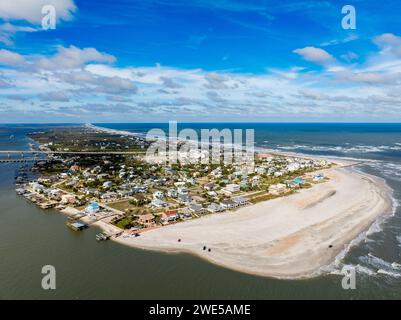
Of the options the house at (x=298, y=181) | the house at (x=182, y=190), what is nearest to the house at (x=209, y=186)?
the house at (x=182, y=190)

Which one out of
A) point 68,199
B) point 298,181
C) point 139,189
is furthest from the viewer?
point 298,181

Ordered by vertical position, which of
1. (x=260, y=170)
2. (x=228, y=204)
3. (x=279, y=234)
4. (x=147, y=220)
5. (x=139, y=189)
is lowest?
(x=279, y=234)

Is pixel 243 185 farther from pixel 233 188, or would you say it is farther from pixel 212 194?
pixel 212 194

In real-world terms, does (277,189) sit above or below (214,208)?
above

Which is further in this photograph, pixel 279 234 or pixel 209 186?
pixel 209 186

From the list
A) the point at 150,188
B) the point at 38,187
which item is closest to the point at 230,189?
the point at 150,188

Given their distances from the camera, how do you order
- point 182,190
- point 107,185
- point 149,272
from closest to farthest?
point 149,272 < point 182,190 < point 107,185

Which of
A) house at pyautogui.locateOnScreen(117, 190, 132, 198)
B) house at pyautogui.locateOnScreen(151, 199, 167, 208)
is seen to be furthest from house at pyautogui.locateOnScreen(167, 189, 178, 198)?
house at pyautogui.locateOnScreen(117, 190, 132, 198)
